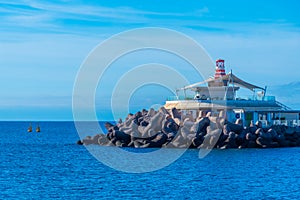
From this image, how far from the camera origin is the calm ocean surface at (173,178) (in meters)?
31.5

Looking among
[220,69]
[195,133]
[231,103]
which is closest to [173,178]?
[195,133]

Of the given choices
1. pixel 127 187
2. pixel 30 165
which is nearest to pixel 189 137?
pixel 30 165

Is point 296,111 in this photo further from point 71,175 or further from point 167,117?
point 71,175

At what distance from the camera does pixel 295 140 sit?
56.8 metres

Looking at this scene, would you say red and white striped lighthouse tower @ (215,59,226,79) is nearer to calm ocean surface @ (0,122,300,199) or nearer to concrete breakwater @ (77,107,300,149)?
concrete breakwater @ (77,107,300,149)

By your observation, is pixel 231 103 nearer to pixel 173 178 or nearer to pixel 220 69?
pixel 220 69

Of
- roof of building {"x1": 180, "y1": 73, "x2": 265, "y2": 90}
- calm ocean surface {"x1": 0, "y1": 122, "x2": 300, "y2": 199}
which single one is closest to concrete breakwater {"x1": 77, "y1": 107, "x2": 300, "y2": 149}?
calm ocean surface {"x1": 0, "y1": 122, "x2": 300, "y2": 199}

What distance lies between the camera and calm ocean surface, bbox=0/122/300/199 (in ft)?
103

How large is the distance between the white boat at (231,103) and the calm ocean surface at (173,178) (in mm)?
7781

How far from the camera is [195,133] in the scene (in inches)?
2051

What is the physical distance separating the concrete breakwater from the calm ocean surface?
1344 mm

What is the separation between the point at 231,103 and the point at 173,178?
73.3 feet

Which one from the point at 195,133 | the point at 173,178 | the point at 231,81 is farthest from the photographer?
the point at 231,81

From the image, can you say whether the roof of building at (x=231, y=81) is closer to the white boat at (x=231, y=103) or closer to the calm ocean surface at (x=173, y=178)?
the white boat at (x=231, y=103)
